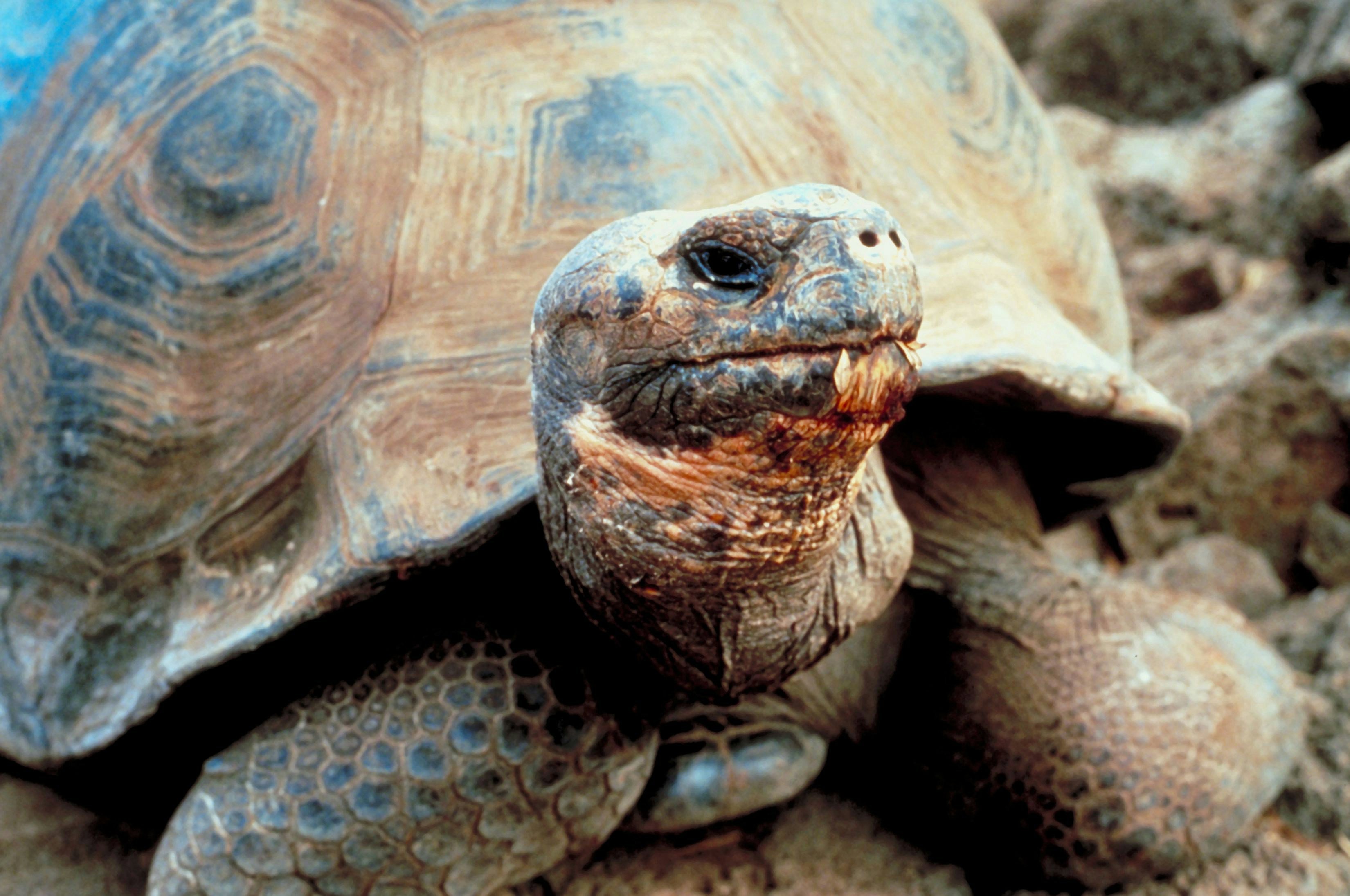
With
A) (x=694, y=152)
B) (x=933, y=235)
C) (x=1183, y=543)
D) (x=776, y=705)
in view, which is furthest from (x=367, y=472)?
(x=1183, y=543)

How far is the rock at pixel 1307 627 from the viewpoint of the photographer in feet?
9.38

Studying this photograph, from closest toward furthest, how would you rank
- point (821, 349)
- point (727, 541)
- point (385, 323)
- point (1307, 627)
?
point (821, 349), point (727, 541), point (385, 323), point (1307, 627)

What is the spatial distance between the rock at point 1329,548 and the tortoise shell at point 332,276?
1.13 m

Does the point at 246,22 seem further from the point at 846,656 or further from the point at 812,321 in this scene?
the point at 846,656

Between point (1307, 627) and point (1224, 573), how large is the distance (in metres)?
0.43

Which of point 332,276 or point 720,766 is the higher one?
point 332,276

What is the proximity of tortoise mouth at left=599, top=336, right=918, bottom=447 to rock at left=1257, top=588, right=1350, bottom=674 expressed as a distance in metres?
1.87

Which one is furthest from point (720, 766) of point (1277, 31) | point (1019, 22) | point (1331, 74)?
point (1019, 22)

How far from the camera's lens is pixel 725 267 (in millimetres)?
1460

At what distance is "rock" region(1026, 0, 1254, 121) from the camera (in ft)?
17.9

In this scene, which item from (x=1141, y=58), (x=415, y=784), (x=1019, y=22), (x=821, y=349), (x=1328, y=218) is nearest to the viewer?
(x=821, y=349)

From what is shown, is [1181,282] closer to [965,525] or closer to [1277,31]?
[1277,31]

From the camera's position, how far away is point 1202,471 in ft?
11.9

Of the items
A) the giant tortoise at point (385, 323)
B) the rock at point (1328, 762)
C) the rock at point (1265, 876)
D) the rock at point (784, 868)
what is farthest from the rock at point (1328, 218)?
the rock at point (784, 868)
